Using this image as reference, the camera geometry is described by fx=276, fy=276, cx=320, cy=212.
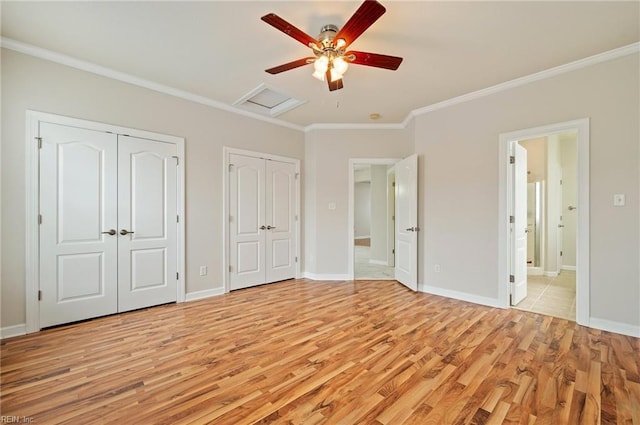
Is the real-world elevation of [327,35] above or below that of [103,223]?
above

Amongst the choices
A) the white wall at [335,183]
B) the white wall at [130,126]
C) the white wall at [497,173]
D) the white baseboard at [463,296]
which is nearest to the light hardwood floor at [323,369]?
the white baseboard at [463,296]

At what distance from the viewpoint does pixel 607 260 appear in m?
2.80

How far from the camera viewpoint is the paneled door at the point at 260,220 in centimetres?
430

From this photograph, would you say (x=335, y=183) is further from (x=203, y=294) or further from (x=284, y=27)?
(x=284, y=27)

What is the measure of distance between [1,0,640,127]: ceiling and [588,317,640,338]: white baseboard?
269cm

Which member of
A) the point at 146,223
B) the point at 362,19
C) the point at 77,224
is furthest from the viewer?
the point at 146,223

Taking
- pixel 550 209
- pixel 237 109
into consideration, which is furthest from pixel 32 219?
pixel 550 209

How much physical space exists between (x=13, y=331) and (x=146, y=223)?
4.90 feet

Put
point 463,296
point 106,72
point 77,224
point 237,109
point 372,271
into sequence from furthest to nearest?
point 372,271
point 237,109
point 463,296
point 106,72
point 77,224

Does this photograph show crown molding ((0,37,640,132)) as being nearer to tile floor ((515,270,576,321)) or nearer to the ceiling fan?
the ceiling fan

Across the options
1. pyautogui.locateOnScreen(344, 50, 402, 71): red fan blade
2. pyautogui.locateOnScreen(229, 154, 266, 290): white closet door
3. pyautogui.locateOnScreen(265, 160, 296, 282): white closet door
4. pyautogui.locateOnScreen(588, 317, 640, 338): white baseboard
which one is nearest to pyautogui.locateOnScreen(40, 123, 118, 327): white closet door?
pyautogui.locateOnScreen(229, 154, 266, 290): white closet door

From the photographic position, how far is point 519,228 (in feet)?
11.9

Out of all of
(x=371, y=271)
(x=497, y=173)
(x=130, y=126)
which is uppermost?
(x=130, y=126)

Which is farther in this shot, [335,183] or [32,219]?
[335,183]
